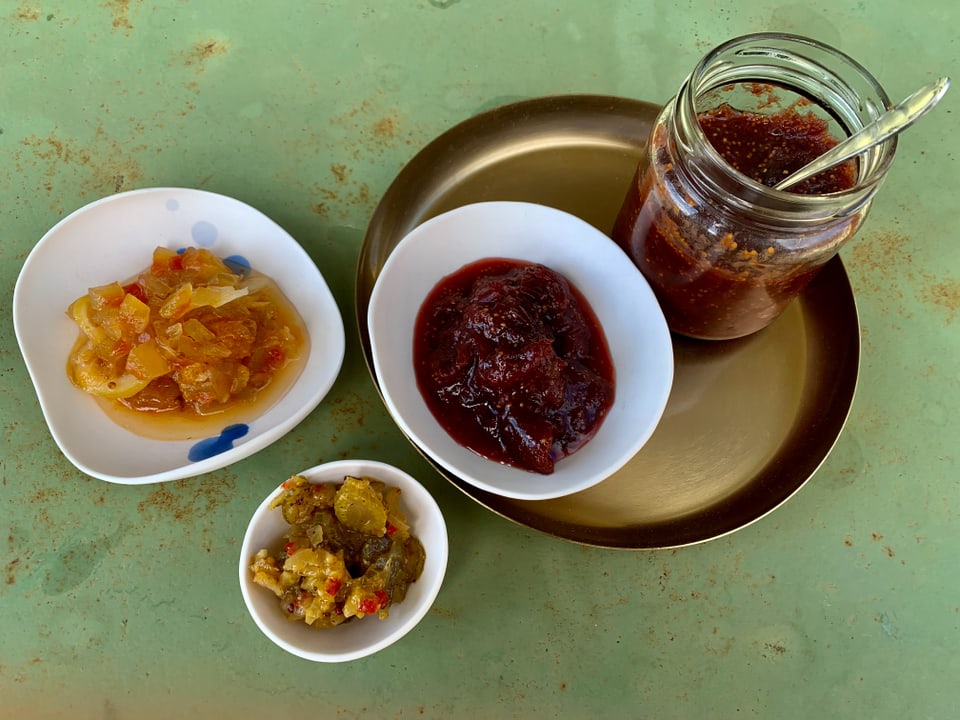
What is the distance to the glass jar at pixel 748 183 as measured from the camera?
1366 mm

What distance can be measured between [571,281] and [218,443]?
1.02 meters

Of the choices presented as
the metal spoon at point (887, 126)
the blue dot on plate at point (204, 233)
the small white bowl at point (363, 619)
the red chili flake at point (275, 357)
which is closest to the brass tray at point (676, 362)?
the small white bowl at point (363, 619)

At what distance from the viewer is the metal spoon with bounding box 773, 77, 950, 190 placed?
123 cm

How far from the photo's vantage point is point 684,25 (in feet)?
7.64

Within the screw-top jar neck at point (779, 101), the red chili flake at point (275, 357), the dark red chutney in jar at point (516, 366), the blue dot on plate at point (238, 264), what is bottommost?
the red chili flake at point (275, 357)

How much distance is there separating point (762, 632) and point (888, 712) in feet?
1.19

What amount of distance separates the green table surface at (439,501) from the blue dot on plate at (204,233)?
0.21 meters

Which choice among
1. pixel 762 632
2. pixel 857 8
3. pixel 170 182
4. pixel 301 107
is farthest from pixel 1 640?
pixel 857 8

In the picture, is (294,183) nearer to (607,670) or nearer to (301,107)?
(301,107)

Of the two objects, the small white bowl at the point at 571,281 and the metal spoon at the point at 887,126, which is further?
the small white bowl at the point at 571,281

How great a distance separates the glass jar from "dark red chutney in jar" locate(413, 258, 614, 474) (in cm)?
27

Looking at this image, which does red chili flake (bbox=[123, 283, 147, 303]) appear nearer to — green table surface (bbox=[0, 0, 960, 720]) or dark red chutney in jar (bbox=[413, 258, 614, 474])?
green table surface (bbox=[0, 0, 960, 720])

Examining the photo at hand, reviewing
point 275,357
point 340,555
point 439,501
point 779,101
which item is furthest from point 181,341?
point 779,101

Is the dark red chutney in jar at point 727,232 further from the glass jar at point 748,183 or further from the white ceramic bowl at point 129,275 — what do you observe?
the white ceramic bowl at point 129,275
